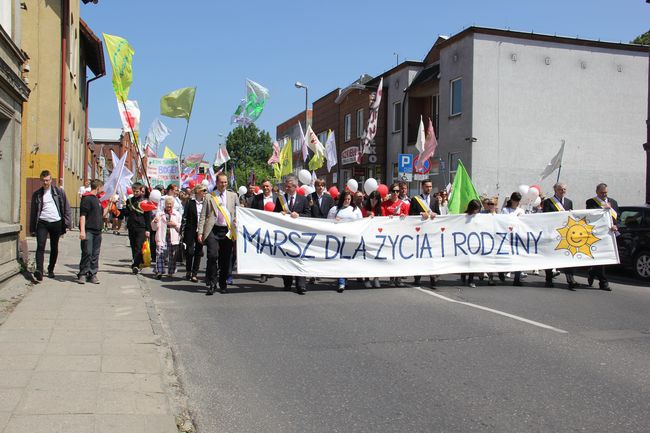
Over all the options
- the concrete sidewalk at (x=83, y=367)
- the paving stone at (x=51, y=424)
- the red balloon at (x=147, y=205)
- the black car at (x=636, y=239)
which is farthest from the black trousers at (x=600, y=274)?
the paving stone at (x=51, y=424)

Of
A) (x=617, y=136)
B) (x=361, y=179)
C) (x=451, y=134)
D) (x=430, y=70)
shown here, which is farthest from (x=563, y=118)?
(x=361, y=179)

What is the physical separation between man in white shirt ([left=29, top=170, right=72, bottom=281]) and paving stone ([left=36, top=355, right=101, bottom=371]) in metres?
4.74

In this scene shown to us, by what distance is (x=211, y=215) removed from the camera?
1023 centimetres

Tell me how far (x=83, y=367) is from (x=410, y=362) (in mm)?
2966

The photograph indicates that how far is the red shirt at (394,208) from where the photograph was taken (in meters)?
11.6

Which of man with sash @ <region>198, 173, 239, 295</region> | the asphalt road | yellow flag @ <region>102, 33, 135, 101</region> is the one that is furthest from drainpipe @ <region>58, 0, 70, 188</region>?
the asphalt road

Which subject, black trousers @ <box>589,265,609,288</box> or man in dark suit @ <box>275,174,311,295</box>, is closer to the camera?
man in dark suit @ <box>275,174,311,295</box>

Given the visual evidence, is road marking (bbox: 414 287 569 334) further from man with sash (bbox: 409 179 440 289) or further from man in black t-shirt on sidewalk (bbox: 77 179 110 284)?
man in black t-shirt on sidewalk (bbox: 77 179 110 284)

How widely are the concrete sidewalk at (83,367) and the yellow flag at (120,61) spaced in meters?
7.54

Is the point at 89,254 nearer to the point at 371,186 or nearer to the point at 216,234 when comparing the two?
the point at 216,234

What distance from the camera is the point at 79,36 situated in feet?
87.3

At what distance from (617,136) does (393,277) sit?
706 inches

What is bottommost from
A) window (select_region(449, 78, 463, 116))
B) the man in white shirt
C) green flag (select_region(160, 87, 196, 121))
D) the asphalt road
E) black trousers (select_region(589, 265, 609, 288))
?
the asphalt road

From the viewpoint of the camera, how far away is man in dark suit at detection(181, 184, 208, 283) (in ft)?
38.9
